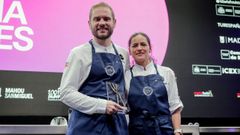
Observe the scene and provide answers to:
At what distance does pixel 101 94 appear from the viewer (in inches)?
47.0

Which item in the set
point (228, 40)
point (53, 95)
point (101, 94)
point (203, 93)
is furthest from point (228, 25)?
point (101, 94)

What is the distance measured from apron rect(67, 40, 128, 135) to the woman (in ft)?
0.27

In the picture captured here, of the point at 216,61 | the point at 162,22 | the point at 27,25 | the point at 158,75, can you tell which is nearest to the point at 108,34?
the point at 158,75

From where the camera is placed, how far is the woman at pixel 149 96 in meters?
1.29

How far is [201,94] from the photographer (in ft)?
6.63

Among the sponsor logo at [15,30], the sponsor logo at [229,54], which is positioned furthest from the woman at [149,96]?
the sponsor logo at [229,54]

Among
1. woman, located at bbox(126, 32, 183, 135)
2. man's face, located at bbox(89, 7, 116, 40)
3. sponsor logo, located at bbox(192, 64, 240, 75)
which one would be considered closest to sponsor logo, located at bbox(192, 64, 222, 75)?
sponsor logo, located at bbox(192, 64, 240, 75)

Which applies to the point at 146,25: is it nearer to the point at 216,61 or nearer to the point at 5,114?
the point at 216,61

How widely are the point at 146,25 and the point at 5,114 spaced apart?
94cm

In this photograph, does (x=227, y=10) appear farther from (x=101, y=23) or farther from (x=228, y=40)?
(x=101, y=23)

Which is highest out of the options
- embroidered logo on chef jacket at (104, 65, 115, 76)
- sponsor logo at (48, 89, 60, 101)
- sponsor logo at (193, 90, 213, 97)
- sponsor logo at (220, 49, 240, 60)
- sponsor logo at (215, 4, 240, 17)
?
sponsor logo at (215, 4, 240, 17)

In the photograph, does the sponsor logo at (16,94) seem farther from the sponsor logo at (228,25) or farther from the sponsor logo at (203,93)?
the sponsor logo at (228,25)

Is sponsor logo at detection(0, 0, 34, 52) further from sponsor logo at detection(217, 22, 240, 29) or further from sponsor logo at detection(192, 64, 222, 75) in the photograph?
sponsor logo at detection(217, 22, 240, 29)

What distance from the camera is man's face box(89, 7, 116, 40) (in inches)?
49.1
